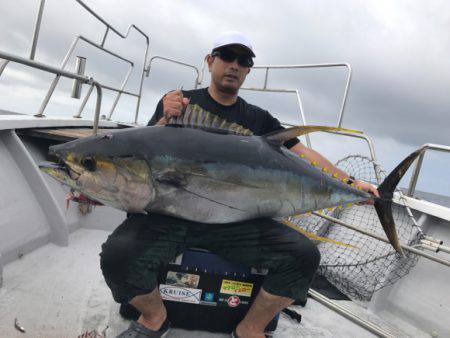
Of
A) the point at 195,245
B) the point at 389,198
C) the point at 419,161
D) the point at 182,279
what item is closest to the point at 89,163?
the point at 195,245

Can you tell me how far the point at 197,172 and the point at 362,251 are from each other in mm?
3169

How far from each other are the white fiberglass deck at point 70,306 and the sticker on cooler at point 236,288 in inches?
13.1

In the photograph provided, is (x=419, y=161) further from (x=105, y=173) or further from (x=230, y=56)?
(x=105, y=173)

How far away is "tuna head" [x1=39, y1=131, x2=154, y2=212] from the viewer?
6.04 ft

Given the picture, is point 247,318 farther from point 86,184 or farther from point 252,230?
point 86,184

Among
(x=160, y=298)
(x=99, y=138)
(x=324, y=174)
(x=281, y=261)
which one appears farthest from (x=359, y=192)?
(x=99, y=138)

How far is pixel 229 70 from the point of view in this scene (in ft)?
8.66

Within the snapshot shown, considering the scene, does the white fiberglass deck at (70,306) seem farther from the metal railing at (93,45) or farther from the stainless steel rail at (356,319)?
the metal railing at (93,45)

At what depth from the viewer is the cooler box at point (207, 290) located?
2260 mm

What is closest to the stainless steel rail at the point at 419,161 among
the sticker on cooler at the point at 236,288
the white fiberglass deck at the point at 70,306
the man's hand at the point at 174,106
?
the white fiberglass deck at the point at 70,306

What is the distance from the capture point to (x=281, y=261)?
2.18m

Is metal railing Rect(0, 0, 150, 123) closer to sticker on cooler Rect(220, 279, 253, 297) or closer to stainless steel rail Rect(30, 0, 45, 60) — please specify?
stainless steel rail Rect(30, 0, 45, 60)

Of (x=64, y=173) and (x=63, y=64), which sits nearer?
(x=64, y=173)

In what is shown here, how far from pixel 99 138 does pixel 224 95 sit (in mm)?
1161
